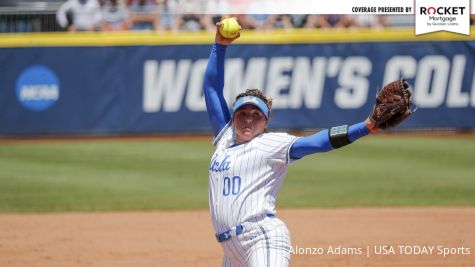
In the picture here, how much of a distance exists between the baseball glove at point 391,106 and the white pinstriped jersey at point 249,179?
1.84ft

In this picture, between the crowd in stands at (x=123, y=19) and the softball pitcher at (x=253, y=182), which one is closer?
the softball pitcher at (x=253, y=182)

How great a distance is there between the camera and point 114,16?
17.3m

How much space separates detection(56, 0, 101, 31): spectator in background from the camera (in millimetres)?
17188

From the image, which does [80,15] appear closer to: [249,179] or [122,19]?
[122,19]

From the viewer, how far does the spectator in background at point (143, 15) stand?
678 inches

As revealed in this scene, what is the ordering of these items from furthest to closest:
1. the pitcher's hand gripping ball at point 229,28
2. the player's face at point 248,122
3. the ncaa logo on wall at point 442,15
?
1. the ncaa logo on wall at point 442,15
2. the pitcher's hand gripping ball at point 229,28
3. the player's face at point 248,122

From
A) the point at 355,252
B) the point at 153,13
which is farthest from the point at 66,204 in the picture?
the point at 153,13

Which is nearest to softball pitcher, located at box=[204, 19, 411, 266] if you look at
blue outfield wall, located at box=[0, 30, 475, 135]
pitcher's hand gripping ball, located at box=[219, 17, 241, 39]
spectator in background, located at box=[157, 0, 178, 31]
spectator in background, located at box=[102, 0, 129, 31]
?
pitcher's hand gripping ball, located at box=[219, 17, 241, 39]

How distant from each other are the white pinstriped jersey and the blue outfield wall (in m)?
11.8

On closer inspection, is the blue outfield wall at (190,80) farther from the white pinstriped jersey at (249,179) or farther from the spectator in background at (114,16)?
the white pinstriped jersey at (249,179)

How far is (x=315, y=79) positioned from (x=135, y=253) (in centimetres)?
893

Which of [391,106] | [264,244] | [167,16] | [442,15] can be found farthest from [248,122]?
[167,16]

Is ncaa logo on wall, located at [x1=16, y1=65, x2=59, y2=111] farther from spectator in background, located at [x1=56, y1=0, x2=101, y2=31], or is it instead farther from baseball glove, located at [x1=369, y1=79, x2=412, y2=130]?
baseball glove, located at [x1=369, y1=79, x2=412, y2=130]

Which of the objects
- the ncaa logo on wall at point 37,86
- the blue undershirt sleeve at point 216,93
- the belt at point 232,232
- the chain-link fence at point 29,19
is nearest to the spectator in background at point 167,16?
the chain-link fence at point 29,19
